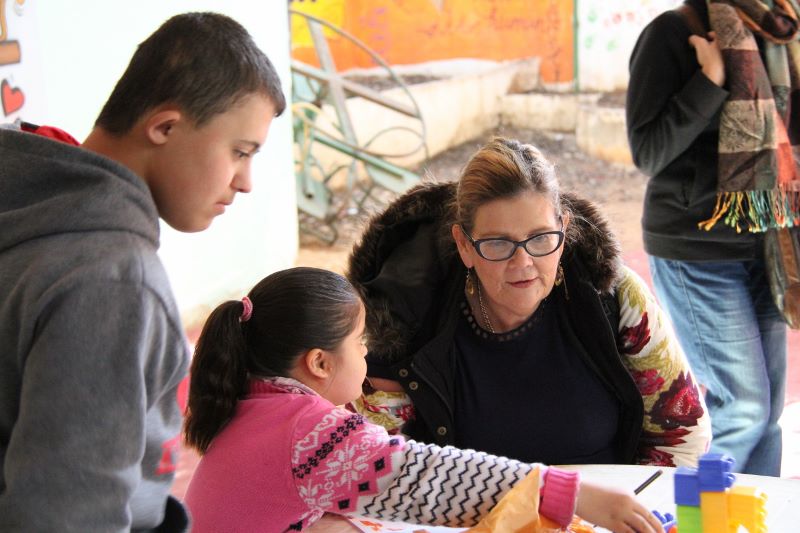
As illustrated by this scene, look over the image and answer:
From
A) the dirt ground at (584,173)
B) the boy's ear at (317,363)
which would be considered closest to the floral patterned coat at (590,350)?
the boy's ear at (317,363)

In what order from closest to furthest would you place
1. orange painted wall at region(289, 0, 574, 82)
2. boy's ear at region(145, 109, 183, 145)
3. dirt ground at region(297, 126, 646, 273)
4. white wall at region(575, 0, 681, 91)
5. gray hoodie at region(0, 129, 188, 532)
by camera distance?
gray hoodie at region(0, 129, 188, 532) → boy's ear at region(145, 109, 183, 145) → dirt ground at region(297, 126, 646, 273) → orange painted wall at region(289, 0, 574, 82) → white wall at region(575, 0, 681, 91)

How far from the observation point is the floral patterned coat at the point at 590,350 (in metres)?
1.99

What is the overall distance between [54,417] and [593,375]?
1.29 meters

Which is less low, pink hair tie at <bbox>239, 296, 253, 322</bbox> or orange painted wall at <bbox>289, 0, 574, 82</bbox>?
orange painted wall at <bbox>289, 0, 574, 82</bbox>

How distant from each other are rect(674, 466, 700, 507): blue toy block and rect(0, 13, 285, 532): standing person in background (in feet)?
2.36

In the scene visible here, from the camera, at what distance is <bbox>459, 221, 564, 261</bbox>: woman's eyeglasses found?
6.32 feet

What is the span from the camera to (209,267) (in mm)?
5422

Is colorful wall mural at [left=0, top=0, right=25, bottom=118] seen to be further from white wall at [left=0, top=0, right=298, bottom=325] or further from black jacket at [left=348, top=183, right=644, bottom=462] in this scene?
black jacket at [left=348, top=183, right=644, bottom=462]

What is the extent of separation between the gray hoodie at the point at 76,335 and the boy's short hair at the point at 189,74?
104mm

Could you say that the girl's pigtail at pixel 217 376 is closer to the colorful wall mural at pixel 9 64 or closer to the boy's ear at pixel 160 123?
the boy's ear at pixel 160 123

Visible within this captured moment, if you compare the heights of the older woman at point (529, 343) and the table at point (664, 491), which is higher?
the older woman at point (529, 343)

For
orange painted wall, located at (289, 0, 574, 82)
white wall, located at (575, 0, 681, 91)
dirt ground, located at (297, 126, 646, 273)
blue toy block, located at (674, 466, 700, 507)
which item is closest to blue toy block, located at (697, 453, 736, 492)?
blue toy block, located at (674, 466, 700, 507)

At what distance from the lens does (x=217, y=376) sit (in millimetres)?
1616

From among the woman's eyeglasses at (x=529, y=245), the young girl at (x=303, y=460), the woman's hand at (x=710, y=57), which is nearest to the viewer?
the young girl at (x=303, y=460)
